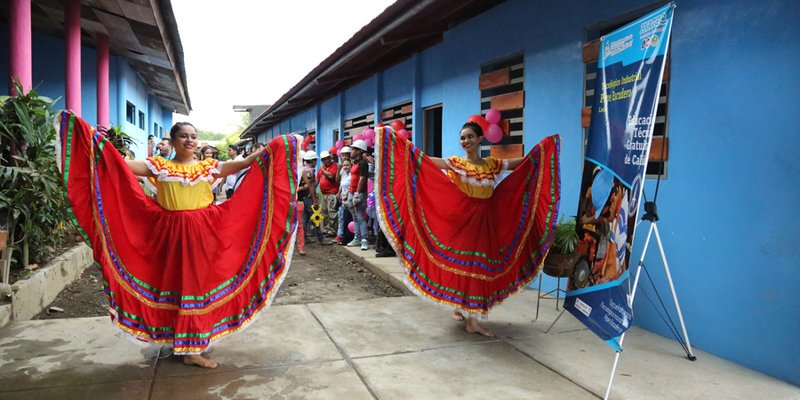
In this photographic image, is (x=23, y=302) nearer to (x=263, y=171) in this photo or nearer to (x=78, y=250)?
(x=78, y=250)

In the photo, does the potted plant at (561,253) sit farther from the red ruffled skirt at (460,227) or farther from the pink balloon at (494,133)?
the pink balloon at (494,133)

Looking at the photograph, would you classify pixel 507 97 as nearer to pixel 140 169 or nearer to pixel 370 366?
pixel 370 366

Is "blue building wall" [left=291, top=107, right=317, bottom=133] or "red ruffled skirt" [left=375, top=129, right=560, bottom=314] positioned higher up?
"blue building wall" [left=291, top=107, right=317, bottom=133]

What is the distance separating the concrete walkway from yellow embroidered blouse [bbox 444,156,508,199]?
43.1 inches

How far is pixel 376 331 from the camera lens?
4.11 m

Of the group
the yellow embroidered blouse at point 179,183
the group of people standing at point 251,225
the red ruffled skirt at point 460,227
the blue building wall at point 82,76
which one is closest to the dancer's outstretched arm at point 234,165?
the group of people standing at point 251,225

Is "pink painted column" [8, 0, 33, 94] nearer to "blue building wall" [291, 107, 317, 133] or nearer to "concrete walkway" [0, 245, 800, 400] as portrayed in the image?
"concrete walkway" [0, 245, 800, 400]

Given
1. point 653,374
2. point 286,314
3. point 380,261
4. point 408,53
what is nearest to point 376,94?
point 408,53

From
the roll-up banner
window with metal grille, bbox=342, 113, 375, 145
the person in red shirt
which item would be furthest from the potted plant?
window with metal grille, bbox=342, 113, 375, 145

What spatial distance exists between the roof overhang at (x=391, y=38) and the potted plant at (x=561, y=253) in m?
2.99

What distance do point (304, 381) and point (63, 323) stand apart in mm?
2227

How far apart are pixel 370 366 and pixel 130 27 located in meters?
8.90

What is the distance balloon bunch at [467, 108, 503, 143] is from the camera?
600 centimetres

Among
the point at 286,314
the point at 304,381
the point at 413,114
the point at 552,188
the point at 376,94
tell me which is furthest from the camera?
the point at 376,94
